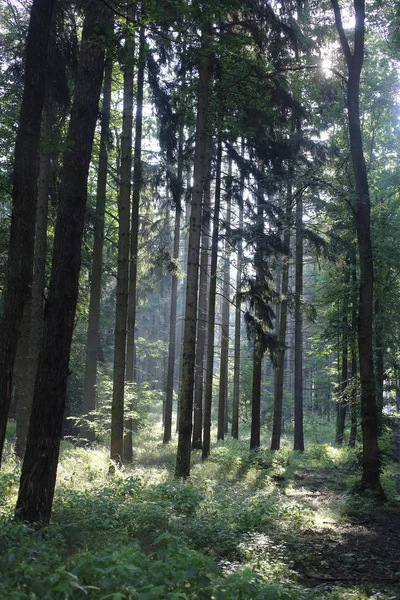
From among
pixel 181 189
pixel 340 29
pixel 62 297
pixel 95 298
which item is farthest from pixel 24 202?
pixel 181 189

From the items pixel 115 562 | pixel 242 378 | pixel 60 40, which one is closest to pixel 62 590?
pixel 115 562

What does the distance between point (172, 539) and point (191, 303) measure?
259 inches

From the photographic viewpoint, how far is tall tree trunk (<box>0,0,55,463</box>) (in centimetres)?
664

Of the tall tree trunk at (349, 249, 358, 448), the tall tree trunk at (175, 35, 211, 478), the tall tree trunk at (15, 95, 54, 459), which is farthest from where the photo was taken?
the tall tree trunk at (349, 249, 358, 448)

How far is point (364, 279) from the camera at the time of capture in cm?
1151

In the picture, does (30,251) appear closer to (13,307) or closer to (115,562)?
(13,307)

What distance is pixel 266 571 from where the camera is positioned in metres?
5.39

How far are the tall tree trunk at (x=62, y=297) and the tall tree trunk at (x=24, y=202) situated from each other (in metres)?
0.52

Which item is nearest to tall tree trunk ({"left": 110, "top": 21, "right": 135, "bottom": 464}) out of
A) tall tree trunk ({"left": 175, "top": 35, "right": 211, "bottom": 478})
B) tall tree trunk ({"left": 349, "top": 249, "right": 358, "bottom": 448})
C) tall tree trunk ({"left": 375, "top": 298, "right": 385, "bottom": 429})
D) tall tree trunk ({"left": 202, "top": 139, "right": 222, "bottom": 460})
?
tall tree trunk ({"left": 175, "top": 35, "right": 211, "bottom": 478})

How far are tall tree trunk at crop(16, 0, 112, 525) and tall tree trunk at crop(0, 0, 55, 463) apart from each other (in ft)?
1.71

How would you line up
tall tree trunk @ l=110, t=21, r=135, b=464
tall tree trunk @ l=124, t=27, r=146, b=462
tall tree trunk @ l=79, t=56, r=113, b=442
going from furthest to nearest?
1. tall tree trunk @ l=79, t=56, r=113, b=442
2. tall tree trunk @ l=124, t=27, r=146, b=462
3. tall tree trunk @ l=110, t=21, r=135, b=464

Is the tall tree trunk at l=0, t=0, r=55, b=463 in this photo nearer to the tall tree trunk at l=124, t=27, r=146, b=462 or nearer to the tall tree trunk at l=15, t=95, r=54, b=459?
the tall tree trunk at l=15, t=95, r=54, b=459

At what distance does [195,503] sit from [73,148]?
19.2ft

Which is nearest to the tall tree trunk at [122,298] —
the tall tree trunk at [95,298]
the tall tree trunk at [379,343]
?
the tall tree trunk at [95,298]
